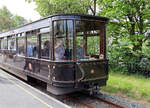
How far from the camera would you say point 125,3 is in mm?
8695

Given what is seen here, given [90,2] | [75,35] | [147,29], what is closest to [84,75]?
[75,35]

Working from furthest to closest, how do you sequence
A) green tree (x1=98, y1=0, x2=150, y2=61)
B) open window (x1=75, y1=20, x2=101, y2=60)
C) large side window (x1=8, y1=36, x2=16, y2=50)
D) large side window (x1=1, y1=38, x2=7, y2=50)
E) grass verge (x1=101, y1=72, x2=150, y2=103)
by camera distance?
large side window (x1=1, y1=38, x2=7, y2=50) < green tree (x1=98, y1=0, x2=150, y2=61) < large side window (x1=8, y1=36, x2=16, y2=50) < grass verge (x1=101, y1=72, x2=150, y2=103) < open window (x1=75, y1=20, x2=101, y2=60)

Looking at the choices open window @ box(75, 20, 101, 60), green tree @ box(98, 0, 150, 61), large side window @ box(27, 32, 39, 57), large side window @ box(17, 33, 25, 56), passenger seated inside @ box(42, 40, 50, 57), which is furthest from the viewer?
green tree @ box(98, 0, 150, 61)

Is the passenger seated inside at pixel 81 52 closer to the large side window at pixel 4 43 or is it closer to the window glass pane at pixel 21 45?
the window glass pane at pixel 21 45

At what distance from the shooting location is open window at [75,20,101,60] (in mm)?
5098

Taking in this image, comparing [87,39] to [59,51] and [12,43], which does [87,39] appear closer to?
[59,51]

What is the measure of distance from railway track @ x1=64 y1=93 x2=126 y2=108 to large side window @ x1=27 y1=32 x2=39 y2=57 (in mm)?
2066

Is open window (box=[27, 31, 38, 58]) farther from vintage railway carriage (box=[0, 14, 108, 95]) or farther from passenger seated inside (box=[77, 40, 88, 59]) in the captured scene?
passenger seated inside (box=[77, 40, 88, 59])

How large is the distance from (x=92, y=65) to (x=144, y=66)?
474 cm

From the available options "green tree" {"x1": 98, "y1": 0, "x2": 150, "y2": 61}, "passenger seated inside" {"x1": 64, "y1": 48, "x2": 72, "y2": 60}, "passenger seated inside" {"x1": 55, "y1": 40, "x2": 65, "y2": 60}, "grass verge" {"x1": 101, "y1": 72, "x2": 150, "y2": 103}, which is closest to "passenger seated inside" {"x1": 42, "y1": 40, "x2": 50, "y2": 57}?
"passenger seated inside" {"x1": 55, "y1": 40, "x2": 65, "y2": 60}

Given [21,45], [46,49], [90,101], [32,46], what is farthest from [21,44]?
[90,101]

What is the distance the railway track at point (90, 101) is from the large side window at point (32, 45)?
2.07 metres

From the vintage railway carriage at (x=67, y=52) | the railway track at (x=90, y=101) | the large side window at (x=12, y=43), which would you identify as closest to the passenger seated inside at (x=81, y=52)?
the vintage railway carriage at (x=67, y=52)

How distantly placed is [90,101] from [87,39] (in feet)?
7.21
